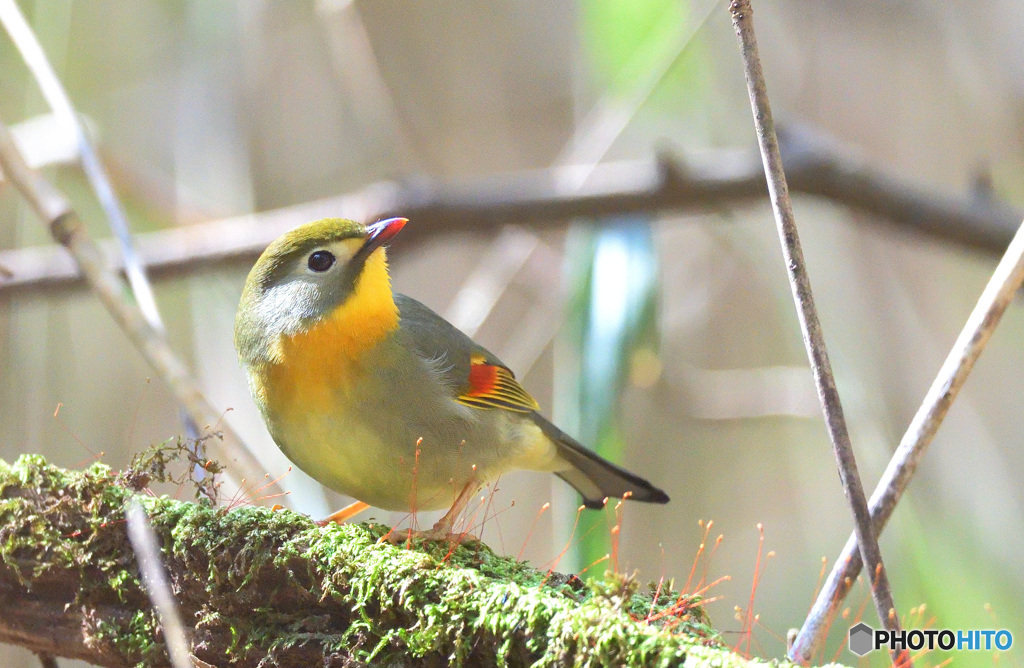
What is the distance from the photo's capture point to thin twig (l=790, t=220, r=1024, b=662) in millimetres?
1671

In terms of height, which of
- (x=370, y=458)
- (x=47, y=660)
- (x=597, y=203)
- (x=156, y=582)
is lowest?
(x=47, y=660)

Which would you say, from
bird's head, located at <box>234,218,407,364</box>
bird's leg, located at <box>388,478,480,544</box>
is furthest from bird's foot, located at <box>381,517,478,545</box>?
bird's head, located at <box>234,218,407,364</box>

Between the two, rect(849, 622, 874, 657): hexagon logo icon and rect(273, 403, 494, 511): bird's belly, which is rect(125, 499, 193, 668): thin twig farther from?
rect(849, 622, 874, 657): hexagon logo icon

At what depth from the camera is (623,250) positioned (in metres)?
4.21

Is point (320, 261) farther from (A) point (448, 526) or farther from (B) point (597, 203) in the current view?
(B) point (597, 203)

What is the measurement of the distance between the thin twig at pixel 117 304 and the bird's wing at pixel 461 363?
24.0 inches

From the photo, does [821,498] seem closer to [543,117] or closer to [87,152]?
[543,117]

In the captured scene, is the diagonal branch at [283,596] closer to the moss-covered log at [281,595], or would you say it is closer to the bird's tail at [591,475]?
the moss-covered log at [281,595]

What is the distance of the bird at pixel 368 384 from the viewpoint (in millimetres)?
2525

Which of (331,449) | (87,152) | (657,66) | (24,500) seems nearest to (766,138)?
(331,449)

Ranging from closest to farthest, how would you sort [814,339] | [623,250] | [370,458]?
[814,339]
[370,458]
[623,250]

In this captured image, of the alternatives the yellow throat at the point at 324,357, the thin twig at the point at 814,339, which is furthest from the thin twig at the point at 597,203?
the thin twig at the point at 814,339

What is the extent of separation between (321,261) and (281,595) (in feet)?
3.78

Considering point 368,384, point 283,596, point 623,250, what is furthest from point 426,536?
point 623,250
